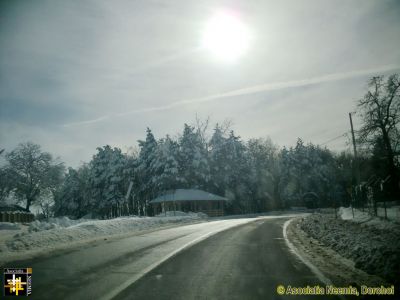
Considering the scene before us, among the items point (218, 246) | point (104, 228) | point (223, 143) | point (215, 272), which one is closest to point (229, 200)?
point (223, 143)

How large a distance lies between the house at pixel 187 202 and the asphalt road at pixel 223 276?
173 ft

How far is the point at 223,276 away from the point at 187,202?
60302 millimetres

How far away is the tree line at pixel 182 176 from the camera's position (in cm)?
7744

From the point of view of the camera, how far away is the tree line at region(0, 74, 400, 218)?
7744 cm

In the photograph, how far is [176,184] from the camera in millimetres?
74000

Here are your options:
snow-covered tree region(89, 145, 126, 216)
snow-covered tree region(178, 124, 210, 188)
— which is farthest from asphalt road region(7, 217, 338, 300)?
snow-covered tree region(89, 145, 126, 216)

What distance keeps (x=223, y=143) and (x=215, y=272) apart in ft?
240

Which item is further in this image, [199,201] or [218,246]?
[199,201]

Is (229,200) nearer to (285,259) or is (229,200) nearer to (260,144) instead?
(260,144)

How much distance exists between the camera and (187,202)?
6838 centimetres

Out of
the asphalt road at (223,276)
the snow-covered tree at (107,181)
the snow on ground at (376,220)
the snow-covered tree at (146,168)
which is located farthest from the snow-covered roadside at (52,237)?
the snow-covered tree at (107,181)

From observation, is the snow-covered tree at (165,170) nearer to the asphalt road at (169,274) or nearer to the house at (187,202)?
the house at (187,202)

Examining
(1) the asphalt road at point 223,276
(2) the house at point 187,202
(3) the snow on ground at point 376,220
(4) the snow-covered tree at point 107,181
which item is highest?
(4) the snow-covered tree at point 107,181

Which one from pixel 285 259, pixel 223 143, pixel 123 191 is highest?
pixel 223 143
